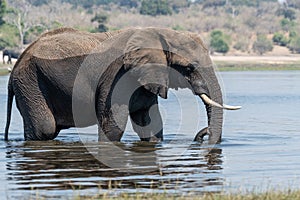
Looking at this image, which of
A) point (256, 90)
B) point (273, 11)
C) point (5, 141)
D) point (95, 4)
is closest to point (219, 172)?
point (5, 141)

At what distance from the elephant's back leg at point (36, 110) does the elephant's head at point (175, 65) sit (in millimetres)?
1518

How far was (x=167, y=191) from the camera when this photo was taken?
9031mm

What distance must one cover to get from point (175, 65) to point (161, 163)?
1450 millimetres

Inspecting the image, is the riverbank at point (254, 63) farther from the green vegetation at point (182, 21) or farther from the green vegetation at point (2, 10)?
the green vegetation at point (2, 10)

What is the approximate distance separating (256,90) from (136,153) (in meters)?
16.9

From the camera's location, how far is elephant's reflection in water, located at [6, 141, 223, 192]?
382 inches

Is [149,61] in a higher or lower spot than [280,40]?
higher

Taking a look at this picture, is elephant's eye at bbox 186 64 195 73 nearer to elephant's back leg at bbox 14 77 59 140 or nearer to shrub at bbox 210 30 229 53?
elephant's back leg at bbox 14 77 59 140

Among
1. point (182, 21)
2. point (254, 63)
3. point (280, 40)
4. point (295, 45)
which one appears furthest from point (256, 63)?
point (182, 21)

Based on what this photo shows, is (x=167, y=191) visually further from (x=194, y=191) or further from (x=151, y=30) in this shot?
(x=151, y=30)

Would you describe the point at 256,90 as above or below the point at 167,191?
below

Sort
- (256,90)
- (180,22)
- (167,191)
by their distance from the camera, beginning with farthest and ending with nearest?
1. (180,22)
2. (256,90)
3. (167,191)

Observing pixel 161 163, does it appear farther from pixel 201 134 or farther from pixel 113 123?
pixel 201 134

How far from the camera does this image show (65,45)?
41.8ft
